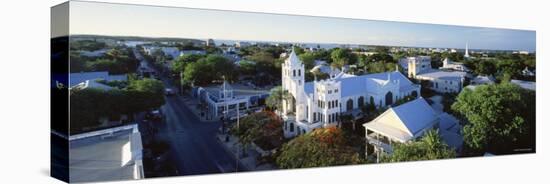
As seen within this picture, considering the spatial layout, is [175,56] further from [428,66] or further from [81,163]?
[428,66]

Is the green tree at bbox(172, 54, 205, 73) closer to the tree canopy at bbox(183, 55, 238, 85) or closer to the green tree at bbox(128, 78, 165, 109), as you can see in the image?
the tree canopy at bbox(183, 55, 238, 85)

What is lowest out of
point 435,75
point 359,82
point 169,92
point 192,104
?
point 192,104

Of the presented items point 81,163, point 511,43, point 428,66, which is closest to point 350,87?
point 428,66

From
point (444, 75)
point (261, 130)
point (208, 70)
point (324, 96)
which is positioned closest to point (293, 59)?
point (324, 96)

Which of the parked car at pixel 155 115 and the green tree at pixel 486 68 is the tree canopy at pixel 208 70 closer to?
the parked car at pixel 155 115

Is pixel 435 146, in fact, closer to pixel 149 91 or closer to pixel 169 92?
pixel 169 92

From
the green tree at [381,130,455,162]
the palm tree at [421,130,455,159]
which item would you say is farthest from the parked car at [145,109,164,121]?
the palm tree at [421,130,455,159]

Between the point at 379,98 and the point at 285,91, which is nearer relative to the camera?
the point at 285,91
